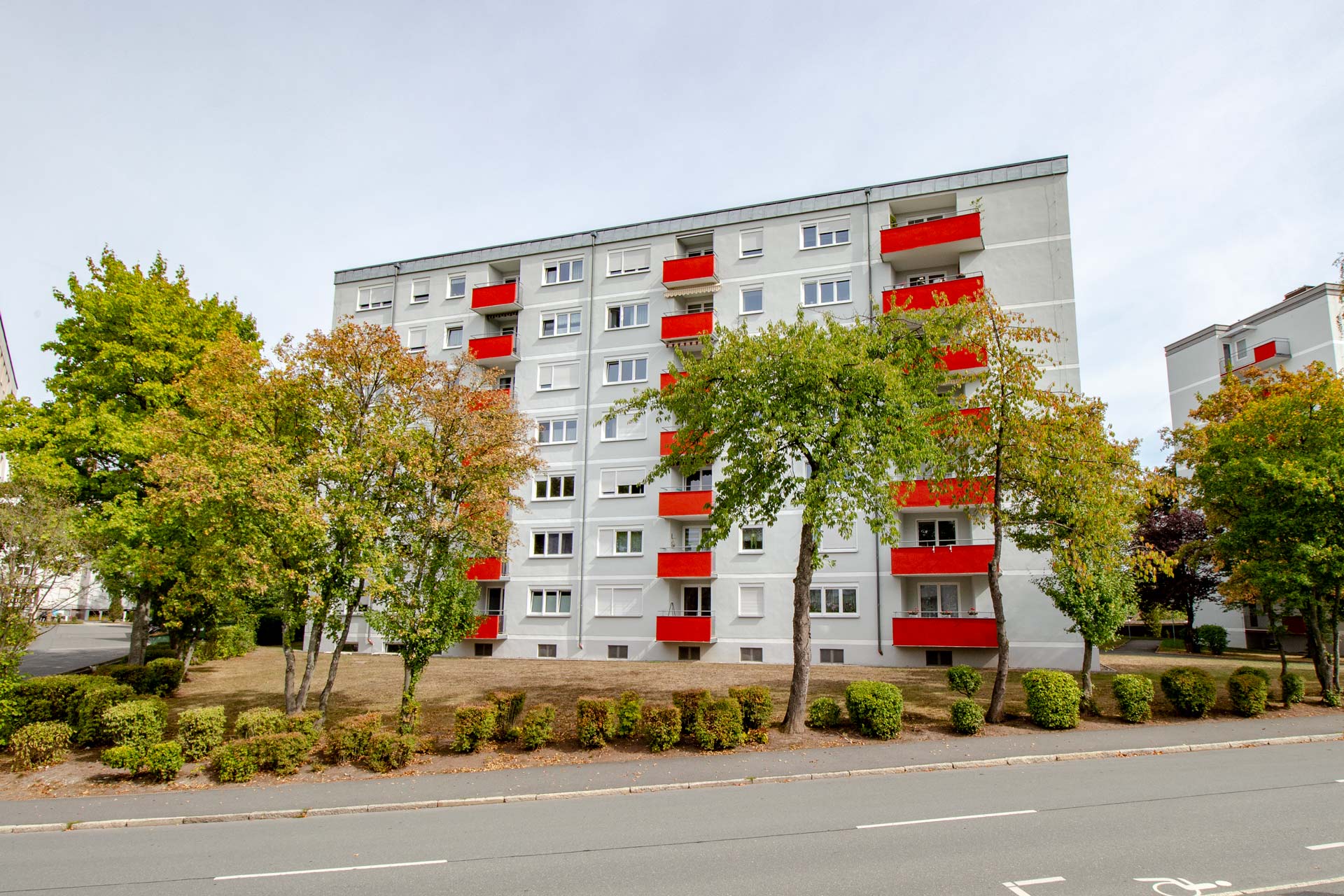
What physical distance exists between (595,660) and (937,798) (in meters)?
21.6

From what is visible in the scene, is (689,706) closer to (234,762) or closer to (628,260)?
→ (234,762)

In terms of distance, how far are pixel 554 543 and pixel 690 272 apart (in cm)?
1378

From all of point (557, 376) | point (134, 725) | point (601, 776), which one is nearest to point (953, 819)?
point (601, 776)

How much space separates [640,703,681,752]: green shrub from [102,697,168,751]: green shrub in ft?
31.9

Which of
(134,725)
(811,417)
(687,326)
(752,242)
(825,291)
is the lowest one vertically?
(134,725)

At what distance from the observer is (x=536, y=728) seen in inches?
623

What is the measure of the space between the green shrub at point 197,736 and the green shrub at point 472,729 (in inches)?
183

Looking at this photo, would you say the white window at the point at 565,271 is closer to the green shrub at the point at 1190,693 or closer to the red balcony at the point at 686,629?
the red balcony at the point at 686,629

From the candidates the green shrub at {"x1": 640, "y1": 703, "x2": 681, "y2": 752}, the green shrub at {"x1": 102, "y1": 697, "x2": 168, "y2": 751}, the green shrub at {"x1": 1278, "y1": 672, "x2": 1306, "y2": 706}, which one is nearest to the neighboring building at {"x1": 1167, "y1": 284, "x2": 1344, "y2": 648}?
the green shrub at {"x1": 1278, "y1": 672, "x2": 1306, "y2": 706}

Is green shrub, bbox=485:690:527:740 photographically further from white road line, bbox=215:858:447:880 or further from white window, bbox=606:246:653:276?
white window, bbox=606:246:653:276

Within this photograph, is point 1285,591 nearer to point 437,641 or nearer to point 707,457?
point 707,457

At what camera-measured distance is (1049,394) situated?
58.4 feet

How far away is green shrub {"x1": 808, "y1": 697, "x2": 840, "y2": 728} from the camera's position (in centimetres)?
1700

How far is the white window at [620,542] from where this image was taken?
33531 millimetres
